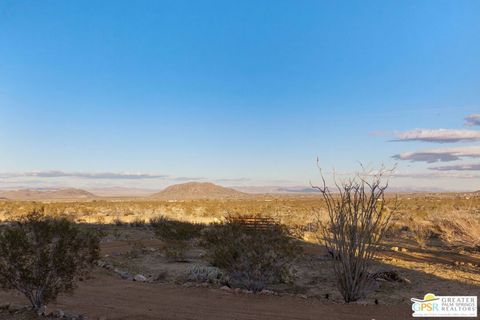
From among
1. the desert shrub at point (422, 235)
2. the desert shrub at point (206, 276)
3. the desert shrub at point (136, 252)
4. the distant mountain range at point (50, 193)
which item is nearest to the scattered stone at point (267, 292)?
the desert shrub at point (206, 276)

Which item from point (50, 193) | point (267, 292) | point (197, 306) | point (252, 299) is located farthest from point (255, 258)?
point (50, 193)

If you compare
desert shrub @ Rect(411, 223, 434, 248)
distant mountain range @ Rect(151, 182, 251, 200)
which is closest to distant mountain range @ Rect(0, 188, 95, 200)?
distant mountain range @ Rect(151, 182, 251, 200)

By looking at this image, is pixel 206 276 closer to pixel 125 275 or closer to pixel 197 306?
pixel 125 275

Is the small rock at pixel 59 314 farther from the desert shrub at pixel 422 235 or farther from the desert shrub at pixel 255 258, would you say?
the desert shrub at pixel 422 235

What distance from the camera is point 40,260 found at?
8.38 m

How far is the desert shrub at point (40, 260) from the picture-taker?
27.3ft

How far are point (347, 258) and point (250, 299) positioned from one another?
2.29 metres

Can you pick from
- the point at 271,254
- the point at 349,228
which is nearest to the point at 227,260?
the point at 271,254

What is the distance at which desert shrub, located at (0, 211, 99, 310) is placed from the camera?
8.32 metres

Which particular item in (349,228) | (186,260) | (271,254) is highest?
(349,228)

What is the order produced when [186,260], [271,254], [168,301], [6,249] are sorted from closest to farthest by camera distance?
[6,249], [168,301], [271,254], [186,260]

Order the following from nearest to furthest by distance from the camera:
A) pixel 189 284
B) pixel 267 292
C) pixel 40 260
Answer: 1. pixel 40 260
2. pixel 267 292
3. pixel 189 284

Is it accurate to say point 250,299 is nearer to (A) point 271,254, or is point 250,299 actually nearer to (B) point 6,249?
(A) point 271,254

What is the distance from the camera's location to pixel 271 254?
38.3 feet
